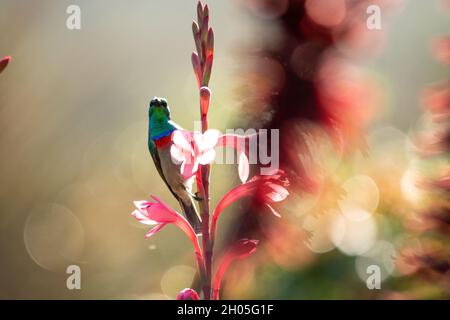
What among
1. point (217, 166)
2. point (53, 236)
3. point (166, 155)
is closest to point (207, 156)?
point (166, 155)

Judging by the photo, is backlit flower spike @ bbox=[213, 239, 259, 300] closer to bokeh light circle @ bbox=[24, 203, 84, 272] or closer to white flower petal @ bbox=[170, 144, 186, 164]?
white flower petal @ bbox=[170, 144, 186, 164]

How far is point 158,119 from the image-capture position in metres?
0.64

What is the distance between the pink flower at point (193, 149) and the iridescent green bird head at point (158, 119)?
9 centimetres

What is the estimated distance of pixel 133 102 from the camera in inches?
67.6

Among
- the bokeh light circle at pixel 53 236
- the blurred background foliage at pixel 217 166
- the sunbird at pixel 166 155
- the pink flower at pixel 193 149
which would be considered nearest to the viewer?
the pink flower at pixel 193 149

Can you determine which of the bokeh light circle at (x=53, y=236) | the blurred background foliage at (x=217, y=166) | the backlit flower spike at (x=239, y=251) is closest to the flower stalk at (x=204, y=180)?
the backlit flower spike at (x=239, y=251)

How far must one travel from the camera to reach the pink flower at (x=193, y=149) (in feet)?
Result: 1.66

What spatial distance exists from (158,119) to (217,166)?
0.52m

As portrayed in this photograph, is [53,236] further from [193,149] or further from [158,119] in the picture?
[193,149]

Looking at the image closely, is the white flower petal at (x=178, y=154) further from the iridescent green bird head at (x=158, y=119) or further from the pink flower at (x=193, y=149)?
the iridescent green bird head at (x=158, y=119)

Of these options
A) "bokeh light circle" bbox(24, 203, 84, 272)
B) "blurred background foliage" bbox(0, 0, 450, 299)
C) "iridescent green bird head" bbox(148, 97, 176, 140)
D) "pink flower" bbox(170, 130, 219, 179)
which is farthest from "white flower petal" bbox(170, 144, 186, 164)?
"bokeh light circle" bbox(24, 203, 84, 272)

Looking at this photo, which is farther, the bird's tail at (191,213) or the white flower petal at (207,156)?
the bird's tail at (191,213)

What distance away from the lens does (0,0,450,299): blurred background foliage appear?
3.56 ft

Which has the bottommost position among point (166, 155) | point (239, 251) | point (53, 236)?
point (239, 251)
